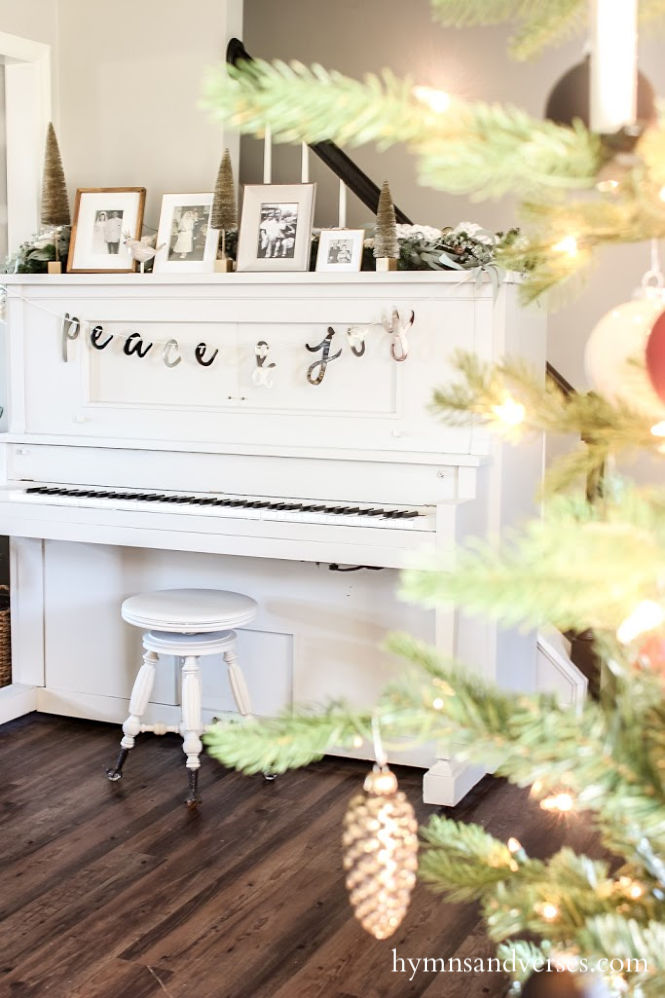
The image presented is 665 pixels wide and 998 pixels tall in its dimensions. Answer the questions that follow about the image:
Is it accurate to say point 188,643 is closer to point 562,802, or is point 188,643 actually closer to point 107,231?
point 107,231

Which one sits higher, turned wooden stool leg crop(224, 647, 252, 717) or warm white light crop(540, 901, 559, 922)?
warm white light crop(540, 901, 559, 922)

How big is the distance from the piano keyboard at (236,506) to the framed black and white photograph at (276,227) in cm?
75

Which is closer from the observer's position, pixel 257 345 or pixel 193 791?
pixel 193 791

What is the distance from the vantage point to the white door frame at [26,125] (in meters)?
4.20

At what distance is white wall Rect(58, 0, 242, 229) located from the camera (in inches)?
159

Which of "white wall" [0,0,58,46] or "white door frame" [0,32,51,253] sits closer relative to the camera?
"white wall" [0,0,58,46]

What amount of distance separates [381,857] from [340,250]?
9.88 feet

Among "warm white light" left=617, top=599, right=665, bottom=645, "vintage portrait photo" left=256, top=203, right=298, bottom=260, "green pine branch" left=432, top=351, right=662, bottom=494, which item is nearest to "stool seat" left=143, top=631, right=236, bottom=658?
"vintage portrait photo" left=256, top=203, right=298, bottom=260

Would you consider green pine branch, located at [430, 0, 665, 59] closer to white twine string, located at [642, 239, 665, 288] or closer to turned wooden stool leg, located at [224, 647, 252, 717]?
white twine string, located at [642, 239, 665, 288]

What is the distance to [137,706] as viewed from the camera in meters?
3.53

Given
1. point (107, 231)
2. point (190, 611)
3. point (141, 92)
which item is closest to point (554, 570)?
point (190, 611)

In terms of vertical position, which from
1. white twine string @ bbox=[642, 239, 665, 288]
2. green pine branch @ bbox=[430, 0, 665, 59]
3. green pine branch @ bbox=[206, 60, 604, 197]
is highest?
green pine branch @ bbox=[430, 0, 665, 59]

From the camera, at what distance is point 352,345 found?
12.0 feet

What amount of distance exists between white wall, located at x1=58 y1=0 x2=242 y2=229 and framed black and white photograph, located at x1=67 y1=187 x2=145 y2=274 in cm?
12
